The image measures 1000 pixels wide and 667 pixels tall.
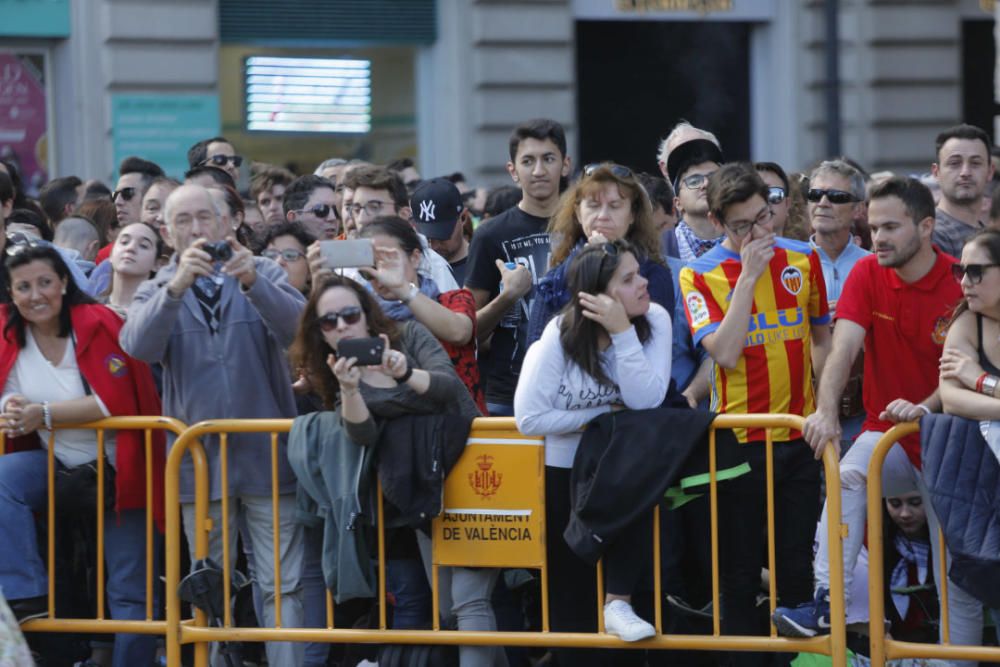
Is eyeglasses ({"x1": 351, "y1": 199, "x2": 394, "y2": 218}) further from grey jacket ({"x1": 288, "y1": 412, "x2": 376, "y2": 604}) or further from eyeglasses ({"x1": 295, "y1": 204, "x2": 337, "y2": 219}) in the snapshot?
grey jacket ({"x1": 288, "y1": 412, "x2": 376, "y2": 604})

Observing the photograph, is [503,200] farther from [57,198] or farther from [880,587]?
[880,587]

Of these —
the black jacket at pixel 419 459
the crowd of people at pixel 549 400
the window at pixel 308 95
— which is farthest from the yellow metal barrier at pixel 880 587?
the window at pixel 308 95

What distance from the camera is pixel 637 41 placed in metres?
17.8

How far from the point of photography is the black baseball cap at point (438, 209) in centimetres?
805

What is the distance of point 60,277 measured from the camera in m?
7.01

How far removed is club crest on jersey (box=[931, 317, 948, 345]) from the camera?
6676 mm

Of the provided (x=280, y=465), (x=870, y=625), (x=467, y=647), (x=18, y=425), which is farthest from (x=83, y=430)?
(x=870, y=625)

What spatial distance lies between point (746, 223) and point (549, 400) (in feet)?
3.70

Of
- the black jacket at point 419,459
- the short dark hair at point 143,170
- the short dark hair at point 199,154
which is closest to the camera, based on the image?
the black jacket at point 419,459

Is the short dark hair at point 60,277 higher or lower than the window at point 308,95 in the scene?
lower

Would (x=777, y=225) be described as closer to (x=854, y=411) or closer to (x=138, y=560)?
(x=854, y=411)

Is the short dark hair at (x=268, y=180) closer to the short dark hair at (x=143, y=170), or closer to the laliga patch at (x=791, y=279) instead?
the short dark hair at (x=143, y=170)

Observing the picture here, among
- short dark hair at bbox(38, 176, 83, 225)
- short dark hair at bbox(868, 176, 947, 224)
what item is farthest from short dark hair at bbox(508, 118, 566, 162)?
short dark hair at bbox(38, 176, 83, 225)

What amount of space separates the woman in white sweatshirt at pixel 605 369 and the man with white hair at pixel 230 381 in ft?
3.65
